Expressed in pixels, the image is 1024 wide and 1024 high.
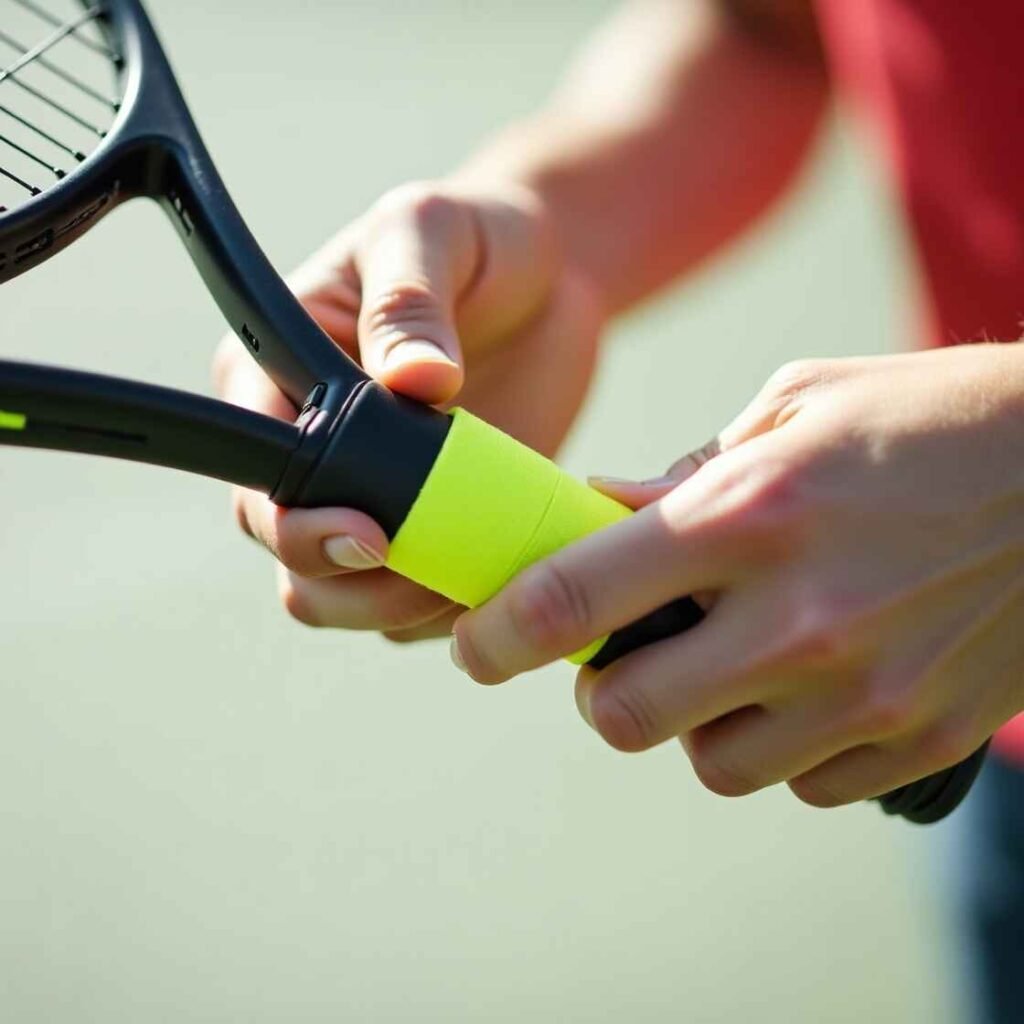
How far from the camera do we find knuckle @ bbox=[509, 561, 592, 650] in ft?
1.95

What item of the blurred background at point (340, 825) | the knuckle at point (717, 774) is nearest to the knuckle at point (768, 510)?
the knuckle at point (717, 774)

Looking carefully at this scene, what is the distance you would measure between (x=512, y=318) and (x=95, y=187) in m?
0.24

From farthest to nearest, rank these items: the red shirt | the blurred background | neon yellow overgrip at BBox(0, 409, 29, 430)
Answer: the blurred background < the red shirt < neon yellow overgrip at BBox(0, 409, 29, 430)

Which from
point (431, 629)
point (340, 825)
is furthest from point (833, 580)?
point (340, 825)

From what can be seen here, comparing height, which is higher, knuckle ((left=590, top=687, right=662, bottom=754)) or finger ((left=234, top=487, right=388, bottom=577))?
finger ((left=234, top=487, right=388, bottom=577))

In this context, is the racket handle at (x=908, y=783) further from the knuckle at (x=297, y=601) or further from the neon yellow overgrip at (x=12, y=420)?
the neon yellow overgrip at (x=12, y=420)

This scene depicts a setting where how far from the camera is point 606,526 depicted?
62 centimetres

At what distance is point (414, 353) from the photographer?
63cm

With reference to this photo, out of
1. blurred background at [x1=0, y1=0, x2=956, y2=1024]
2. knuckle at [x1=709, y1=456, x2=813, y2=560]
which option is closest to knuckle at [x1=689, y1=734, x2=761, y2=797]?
knuckle at [x1=709, y1=456, x2=813, y2=560]

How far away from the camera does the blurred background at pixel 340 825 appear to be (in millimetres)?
1411

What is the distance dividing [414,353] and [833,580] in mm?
199

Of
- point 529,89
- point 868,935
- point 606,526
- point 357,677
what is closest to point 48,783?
point 357,677

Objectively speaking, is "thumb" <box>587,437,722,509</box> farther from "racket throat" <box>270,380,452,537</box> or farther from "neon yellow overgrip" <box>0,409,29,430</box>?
"neon yellow overgrip" <box>0,409,29,430</box>

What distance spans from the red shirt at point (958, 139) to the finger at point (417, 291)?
0.32m
